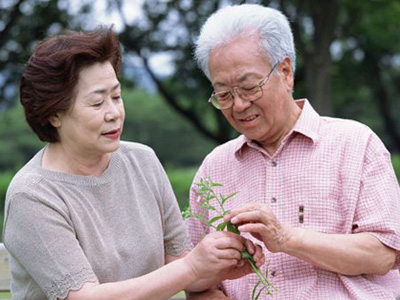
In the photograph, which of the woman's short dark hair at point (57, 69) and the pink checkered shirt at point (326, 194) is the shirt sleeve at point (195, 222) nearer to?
the pink checkered shirt at point (326, 194)

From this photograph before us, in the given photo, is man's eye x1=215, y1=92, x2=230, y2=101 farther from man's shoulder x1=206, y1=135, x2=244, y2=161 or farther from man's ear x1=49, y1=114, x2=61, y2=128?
man's ear x1=49, y1=114, x2=61, y2=128

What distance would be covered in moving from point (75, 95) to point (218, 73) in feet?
1.82

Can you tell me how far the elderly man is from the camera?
9.40 feet

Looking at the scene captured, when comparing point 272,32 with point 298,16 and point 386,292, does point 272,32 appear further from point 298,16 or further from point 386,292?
point 298,16

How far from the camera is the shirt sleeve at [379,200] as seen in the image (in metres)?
2.87

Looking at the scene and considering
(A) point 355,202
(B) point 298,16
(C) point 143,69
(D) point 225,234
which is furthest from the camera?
(C) point 143,69

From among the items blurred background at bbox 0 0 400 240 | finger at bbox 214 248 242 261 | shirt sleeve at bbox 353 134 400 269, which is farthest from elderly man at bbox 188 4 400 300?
blurred background at bbox 0 0 400 240

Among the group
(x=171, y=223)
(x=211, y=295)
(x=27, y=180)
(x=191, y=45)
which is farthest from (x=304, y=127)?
(x=191, y=45)

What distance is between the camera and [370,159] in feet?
9.78

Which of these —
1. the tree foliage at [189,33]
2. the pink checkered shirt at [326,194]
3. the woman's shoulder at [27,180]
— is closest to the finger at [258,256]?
the pink checkered shirt at [326,194]

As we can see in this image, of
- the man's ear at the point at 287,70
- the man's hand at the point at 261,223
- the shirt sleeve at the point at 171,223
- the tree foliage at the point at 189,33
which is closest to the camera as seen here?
the man's hand at the point at 261,223

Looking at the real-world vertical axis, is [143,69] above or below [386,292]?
below

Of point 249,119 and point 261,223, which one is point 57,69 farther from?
point 261,223

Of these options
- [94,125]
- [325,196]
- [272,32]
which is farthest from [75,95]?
[325,196]
